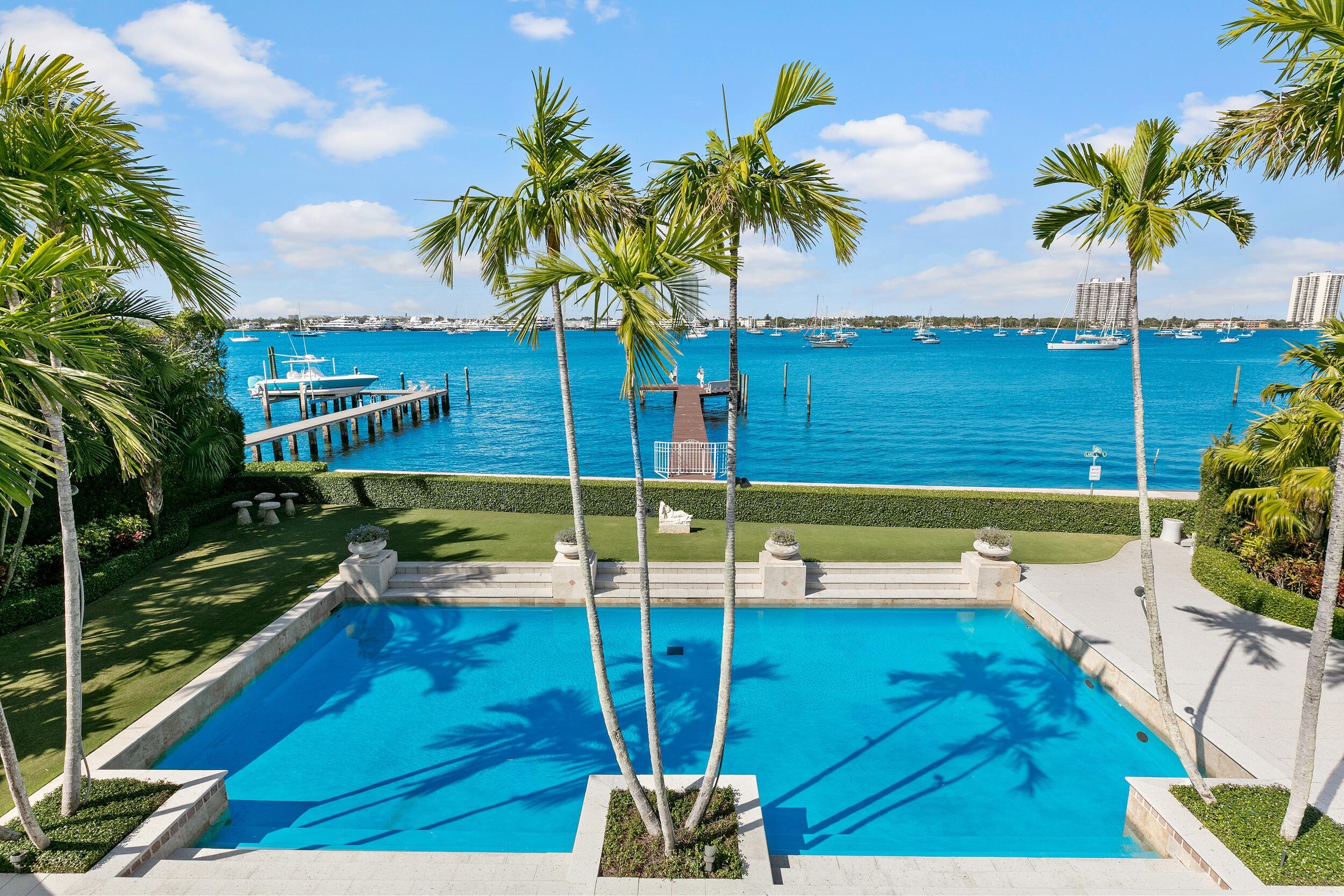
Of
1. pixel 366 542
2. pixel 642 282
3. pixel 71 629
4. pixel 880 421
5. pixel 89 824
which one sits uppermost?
pixel 642 282

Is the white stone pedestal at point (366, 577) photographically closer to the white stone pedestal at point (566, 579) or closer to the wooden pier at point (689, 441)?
the white stone pedestal at point (566, 579)

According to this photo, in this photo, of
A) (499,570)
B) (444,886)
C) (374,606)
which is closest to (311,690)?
(374,606)

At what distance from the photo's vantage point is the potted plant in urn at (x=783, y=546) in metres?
14.4

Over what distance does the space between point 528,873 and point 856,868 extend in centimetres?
343

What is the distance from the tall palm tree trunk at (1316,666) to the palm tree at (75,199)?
1092 cm

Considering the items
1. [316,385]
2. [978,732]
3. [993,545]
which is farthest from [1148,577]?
[316,385]

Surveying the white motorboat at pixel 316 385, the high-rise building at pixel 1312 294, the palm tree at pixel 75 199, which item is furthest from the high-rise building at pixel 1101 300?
the white motorboat at pixel 316 385

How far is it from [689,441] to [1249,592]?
20111mm

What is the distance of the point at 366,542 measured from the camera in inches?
576

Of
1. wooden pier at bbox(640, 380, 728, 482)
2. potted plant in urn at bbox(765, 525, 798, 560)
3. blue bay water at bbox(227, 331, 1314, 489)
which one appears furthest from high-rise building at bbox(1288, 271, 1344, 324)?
potted plant in urn at bbox(765, 525, 798, 560)

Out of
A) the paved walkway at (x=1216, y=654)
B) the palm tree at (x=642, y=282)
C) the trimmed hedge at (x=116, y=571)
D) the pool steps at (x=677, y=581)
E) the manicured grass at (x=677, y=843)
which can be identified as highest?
the palm tree at (x=642, y=282)

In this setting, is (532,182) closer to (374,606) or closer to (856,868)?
(856,868)

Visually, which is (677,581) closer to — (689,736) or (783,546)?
(783,546)

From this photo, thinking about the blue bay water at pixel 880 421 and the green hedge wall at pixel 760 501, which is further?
the blue bay water at pixel 880 421
